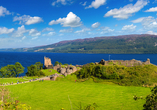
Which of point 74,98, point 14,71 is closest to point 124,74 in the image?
point 74,98

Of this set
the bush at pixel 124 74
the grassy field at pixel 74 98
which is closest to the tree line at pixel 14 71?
the bush at pixel 124 74

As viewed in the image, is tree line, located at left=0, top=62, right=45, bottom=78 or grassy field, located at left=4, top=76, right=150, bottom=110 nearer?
grassy field, located at left=4, top=76, right=150, bottom=110

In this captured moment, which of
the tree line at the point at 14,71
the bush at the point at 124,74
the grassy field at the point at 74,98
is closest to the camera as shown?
the grassy field at the point at 74,98

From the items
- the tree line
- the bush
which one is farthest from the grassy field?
the tree line

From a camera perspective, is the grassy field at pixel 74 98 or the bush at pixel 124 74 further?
the bush at pixel 124 74

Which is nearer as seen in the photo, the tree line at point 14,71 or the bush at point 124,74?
the bush at point 124,74

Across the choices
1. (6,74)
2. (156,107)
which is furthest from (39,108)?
(6,74)

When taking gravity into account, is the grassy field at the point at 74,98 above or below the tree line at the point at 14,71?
below

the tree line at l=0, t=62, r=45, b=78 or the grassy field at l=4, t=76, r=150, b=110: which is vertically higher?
the tree line at l=0, t=62, r=45, b=78

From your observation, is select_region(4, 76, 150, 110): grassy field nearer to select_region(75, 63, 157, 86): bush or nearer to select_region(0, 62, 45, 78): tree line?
select_region(75, 63, 157, 86): bush

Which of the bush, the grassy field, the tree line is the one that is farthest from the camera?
the tree line

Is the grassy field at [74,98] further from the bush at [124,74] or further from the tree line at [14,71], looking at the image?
the tree line at [14,71]

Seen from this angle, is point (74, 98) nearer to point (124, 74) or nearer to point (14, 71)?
point (124, 74)

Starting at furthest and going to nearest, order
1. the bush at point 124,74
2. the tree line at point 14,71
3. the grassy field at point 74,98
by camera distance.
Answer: the tree line at point 14,71
the bush at point 124,74
the grassy field at point 74,98
